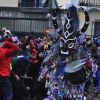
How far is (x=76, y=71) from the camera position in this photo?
328 inches

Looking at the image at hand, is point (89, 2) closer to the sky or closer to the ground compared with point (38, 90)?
closer to the sky

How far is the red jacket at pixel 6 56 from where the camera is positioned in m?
9.27

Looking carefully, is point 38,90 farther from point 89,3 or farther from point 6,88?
point 89,3

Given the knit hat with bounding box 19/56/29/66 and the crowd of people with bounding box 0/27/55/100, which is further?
the knit hat with bounding box 19/56/29/66

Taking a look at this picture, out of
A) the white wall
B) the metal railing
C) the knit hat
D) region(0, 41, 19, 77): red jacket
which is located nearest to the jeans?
region(0, 41, 19, 77): red jacket

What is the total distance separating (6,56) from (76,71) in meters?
1.68

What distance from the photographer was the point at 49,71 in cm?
866

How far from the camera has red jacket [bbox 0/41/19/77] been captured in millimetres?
9273

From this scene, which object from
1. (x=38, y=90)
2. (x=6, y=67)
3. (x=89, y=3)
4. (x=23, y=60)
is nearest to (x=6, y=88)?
(x=6, y=67)

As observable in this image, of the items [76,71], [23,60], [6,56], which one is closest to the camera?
[76,71]

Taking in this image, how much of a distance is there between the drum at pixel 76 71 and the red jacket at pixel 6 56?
4.81 ft

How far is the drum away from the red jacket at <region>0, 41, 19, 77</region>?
4.81 ft

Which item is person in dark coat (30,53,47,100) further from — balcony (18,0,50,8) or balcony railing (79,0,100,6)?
balcony (18,0,50,8)

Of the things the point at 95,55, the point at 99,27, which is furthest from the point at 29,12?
the point at 95,55
